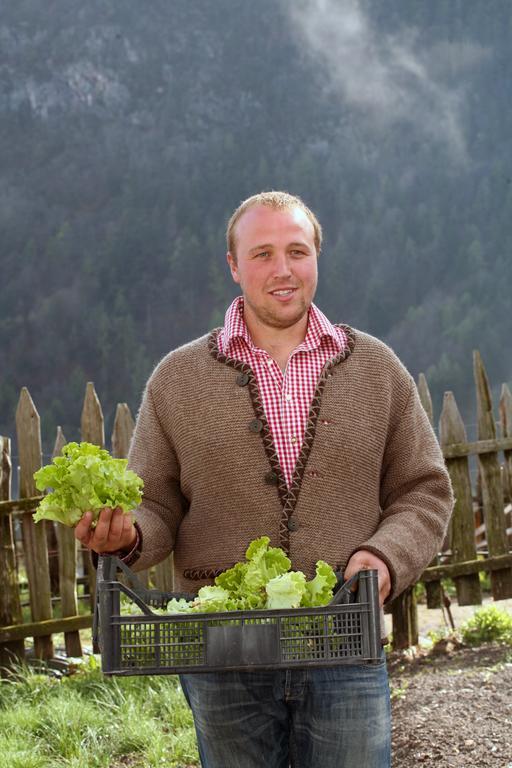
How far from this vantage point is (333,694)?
2.44 meters

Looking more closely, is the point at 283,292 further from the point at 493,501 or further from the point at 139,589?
the point at 493,501

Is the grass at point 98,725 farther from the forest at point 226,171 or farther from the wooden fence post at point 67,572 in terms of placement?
the forest at point 226,171

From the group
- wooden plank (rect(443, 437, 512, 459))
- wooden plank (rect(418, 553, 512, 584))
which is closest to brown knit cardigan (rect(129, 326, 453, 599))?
wooden plank (rect(443, 437, 512, 459))

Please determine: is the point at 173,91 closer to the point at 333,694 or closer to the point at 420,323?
the point at 420,323

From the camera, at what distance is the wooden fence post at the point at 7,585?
22.5ft

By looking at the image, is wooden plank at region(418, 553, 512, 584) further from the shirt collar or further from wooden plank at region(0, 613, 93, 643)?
the shirt collar

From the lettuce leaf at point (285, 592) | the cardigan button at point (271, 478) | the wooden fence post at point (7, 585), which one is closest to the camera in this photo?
the lettuce leaf at point (285, 592)

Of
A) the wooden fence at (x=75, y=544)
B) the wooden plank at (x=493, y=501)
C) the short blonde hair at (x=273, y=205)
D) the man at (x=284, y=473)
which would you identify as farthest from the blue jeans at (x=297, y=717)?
the wooden plank at (x=493, y=501)

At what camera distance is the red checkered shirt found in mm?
2672

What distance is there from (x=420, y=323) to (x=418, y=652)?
33.1m

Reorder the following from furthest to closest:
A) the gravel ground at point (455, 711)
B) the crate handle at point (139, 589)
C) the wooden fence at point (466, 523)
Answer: the wooden fence at point (466, 523)
the gravel ground at point (455, 711)
the crate handle at point (139, 589)

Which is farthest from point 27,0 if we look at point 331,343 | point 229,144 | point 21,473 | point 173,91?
point 331,343

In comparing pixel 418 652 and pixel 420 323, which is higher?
pixel 420 323

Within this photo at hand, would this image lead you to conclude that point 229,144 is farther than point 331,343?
Yes
